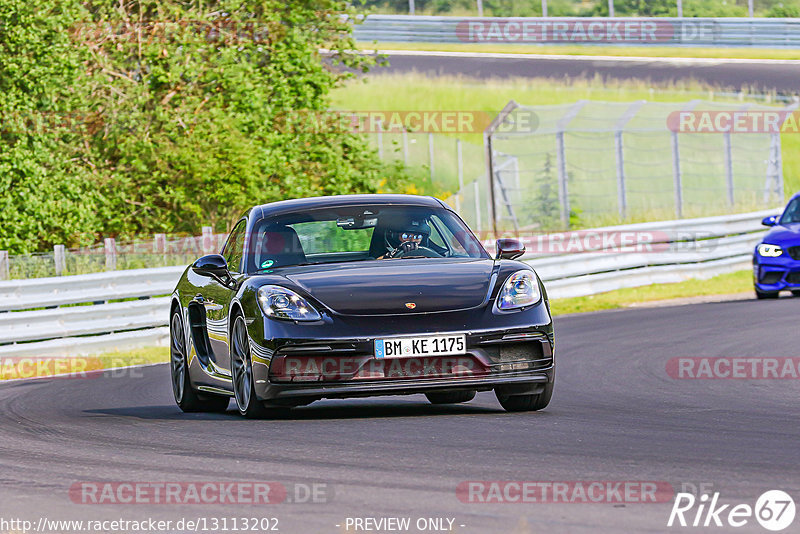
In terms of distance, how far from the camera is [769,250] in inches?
779

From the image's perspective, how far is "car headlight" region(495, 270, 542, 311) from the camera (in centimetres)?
903

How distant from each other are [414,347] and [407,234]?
5.09 ft

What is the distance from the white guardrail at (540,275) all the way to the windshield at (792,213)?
325 cm

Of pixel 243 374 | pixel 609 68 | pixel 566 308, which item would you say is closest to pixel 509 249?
pixel 243 374

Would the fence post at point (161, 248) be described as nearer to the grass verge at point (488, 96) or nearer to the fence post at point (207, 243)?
the fence post at point (207, 243)

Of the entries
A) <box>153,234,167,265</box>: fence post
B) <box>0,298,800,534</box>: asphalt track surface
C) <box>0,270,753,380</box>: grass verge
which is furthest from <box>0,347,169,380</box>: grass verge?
<box>0,298,800,534</box>: asphalt track surface

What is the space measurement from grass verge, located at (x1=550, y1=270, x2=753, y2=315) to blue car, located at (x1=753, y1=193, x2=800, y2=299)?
2327 mm

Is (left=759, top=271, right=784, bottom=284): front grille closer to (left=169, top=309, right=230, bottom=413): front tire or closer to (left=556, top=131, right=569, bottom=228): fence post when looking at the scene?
(left=556, top=131, right=569, bottom=228): fence post

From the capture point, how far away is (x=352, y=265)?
9.56 m

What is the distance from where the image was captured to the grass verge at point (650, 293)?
72.2 ft

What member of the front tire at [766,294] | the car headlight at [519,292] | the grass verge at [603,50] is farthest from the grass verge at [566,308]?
the grass verge at [603,50]

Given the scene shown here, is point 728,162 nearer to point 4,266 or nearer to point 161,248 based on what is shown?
point 161,248

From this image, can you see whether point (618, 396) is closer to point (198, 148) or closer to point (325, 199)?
point (325, 199)

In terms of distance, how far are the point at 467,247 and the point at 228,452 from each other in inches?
115
